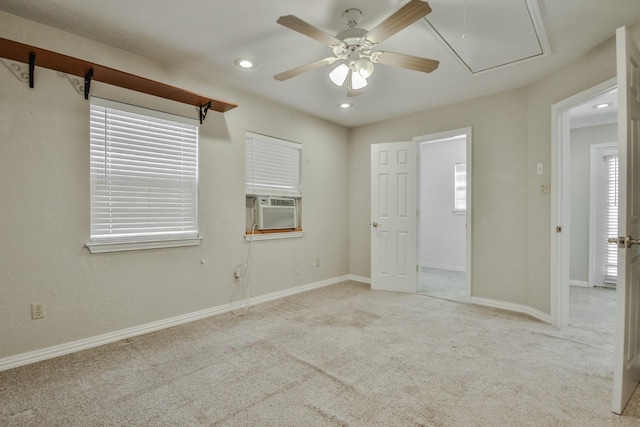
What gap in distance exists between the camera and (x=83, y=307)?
2.46 meters

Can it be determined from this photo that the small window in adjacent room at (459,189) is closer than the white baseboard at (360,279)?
No

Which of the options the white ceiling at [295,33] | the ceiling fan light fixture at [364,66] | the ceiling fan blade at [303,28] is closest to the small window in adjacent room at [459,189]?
the white ceiling at [295,33]

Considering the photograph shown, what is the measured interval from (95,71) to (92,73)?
0.10 feet

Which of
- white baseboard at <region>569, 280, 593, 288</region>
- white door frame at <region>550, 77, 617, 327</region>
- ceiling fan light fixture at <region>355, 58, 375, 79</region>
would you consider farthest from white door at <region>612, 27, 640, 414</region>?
white baseboard at <region>569, 280, 593, 288</region>

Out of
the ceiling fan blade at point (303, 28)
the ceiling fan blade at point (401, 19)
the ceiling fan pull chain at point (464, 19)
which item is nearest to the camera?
the ceiling fan blade at point (401, 19)

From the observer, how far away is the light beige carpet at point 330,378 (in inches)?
65.1

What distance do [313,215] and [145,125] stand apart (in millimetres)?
2325

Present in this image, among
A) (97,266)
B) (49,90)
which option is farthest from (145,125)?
(97,266)

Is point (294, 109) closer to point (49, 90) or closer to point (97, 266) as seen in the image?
point (49, 90)

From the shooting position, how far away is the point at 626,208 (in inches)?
64.7

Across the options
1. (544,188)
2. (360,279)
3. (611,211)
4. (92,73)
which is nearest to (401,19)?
(92,73)

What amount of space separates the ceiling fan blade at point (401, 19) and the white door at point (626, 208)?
1.00 m

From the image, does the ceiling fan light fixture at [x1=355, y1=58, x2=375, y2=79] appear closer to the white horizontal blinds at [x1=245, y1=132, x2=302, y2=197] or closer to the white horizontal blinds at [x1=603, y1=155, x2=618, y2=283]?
the white horizontal blinds at [x1=245, y1=132, x2=302, y2=197]

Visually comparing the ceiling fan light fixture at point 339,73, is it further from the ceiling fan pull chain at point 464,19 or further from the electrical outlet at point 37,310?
the electrical outlet at point 37,310
